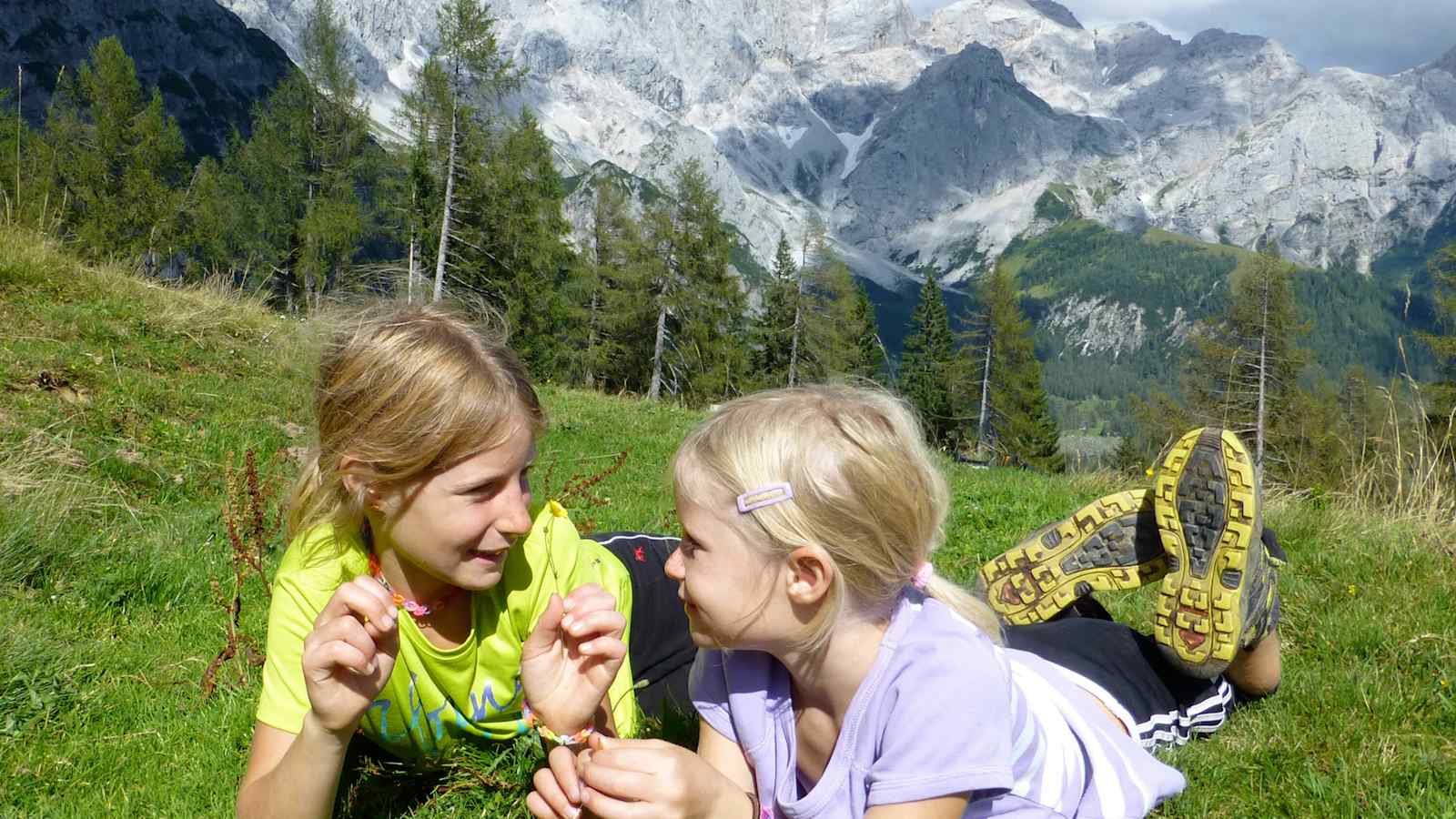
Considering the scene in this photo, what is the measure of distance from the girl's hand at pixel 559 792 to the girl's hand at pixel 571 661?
162mm

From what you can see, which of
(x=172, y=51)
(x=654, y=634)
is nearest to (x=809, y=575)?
(x=654, y=634)

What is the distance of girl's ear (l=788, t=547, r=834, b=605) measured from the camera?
6.95 feet

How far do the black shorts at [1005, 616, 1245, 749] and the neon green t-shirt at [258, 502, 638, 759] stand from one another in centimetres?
165

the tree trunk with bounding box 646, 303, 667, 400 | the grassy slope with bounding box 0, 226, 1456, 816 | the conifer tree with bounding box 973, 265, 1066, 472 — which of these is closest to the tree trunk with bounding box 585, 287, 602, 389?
the tree trunk with bounding box 646, 303, 667, 400

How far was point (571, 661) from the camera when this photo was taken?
2.26 metres

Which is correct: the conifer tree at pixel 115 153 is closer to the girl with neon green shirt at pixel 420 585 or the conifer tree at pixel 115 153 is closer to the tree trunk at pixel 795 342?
the tree trunk at pixel 795 342

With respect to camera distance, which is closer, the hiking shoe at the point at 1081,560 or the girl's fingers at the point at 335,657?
the girl's fingers at the point at 335,657

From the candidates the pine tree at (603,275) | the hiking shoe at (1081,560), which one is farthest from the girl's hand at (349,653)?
the pine tree at (603,275)

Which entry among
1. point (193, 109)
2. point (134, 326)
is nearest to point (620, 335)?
point (134, 326)

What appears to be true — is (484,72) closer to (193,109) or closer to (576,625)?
(576,625)

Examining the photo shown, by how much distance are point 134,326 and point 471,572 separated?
26.0 feet

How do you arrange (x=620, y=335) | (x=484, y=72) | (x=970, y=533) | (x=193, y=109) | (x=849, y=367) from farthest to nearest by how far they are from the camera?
(x=193, y=109)
(x=849, y=367)
(x=620, y=335)
(x=484, y=72)
(x=970, y=533)

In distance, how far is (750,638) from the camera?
7.23ft

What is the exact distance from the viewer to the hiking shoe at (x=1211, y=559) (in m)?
3.21
